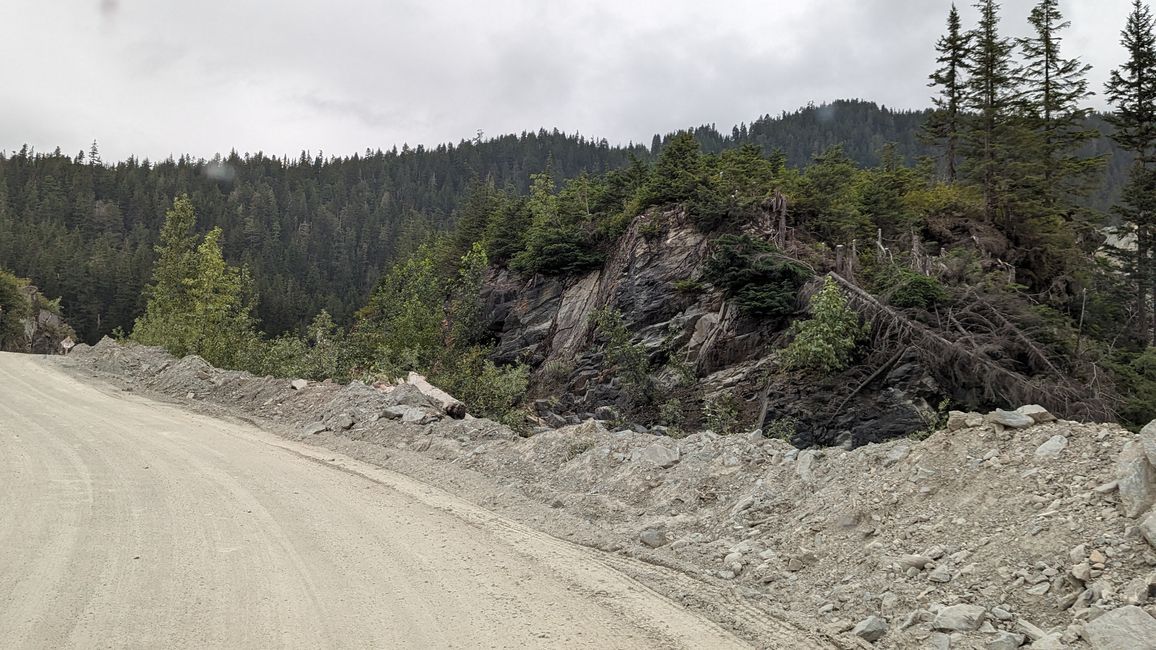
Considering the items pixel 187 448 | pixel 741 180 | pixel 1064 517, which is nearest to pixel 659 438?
pixel 1064 517

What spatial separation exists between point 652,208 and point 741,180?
3.89m

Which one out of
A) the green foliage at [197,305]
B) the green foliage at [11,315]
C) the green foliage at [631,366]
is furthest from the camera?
the green foliage at [11,315]

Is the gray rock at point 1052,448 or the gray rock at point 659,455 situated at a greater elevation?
the gray rock at point 1052,448

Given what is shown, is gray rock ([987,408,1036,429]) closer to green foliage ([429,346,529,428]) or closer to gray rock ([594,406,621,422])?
green foliage ([429,346,529,428])

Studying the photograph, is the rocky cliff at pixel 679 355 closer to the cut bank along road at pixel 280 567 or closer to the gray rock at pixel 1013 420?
the gray rock at pixel 1013 420

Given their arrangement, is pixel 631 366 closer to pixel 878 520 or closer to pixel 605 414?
pixel 605 414

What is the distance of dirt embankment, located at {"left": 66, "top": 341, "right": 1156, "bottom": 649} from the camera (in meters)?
4.49

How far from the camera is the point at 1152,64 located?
26.9 metres

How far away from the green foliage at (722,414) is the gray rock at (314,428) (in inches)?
339

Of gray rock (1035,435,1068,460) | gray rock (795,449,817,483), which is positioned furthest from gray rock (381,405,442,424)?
gray rock (1035,435,1068,460)

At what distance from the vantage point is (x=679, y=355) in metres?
19.7

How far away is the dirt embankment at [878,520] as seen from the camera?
4492 millimetres

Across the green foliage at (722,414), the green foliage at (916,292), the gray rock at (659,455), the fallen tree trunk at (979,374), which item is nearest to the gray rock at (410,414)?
the gray rock at (659,455)

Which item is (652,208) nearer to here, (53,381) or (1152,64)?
(53,381)
